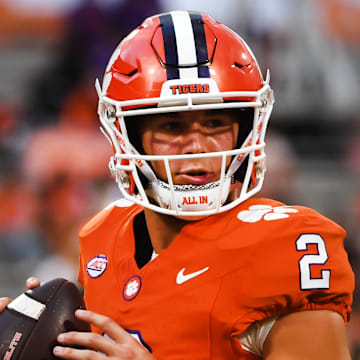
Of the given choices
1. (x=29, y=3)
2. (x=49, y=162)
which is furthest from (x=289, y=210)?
(x=29, y=3)

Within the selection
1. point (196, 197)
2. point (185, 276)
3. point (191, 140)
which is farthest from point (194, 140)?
point (185, 276)

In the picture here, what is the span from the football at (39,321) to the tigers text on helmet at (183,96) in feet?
0.89

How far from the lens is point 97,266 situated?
5.50ft

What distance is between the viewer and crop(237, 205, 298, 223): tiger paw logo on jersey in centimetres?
149

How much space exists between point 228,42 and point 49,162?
268 cm

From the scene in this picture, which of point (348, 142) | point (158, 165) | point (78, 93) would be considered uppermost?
point (158, 165)

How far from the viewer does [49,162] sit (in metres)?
4.14

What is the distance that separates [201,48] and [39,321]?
688 millimetres

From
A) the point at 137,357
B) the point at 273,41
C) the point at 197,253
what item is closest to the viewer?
the point at 137,357

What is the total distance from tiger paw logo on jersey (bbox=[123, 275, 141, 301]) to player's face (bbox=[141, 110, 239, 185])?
0.76ft

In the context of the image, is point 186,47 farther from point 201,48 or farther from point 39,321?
point 39,321

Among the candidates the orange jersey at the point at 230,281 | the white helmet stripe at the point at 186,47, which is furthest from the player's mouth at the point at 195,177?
the white helmet stripe at the point at 186,47

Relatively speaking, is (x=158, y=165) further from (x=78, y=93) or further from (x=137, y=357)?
(x=78, y=93)

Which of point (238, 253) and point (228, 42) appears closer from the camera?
point (238, 253)
